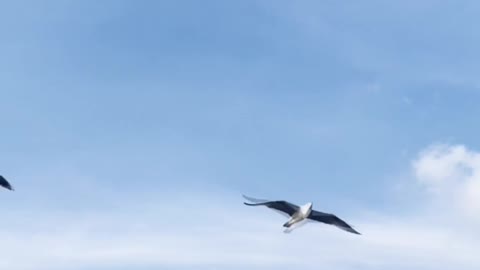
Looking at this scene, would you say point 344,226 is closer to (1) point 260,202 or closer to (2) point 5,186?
(1) point 260,202

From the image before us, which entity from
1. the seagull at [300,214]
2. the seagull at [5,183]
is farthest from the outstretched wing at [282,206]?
the seagull at [5,183]

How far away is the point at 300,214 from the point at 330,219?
27.5 ft

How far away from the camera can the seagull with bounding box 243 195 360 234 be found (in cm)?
13788

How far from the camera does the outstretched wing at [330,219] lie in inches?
5595

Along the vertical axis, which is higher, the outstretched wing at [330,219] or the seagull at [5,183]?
the outstretched wing at [330,219]

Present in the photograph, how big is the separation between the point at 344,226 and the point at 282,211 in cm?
1366

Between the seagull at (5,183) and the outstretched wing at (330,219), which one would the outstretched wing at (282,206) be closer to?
the outstretched wing at (330,219)

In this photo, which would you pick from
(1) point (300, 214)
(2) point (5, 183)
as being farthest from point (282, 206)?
(2) point (5, 183)

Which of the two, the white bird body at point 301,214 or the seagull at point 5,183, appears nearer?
the seagull at point 5,183

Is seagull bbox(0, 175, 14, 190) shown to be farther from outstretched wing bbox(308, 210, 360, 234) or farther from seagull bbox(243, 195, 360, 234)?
outstretched wing bbox(308, 210, 360, 234)

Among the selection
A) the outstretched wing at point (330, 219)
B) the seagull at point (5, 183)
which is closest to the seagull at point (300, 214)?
the outstretched wing at point (330, 219)

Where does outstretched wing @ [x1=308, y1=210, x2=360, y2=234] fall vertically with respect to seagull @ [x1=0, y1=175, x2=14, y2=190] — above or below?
above

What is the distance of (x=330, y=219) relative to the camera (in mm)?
143375

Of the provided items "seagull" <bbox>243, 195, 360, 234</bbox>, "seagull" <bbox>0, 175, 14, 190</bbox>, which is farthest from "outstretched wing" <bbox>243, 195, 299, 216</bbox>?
"seagull" <bbox>0, 175, 14, 190</bbox>
